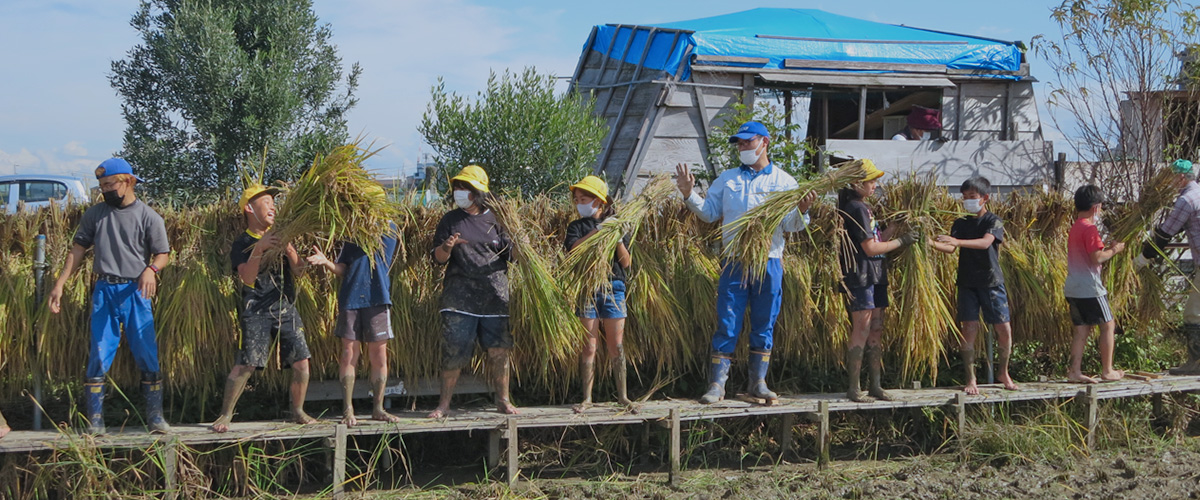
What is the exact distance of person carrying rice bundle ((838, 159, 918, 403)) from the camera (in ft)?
18.9

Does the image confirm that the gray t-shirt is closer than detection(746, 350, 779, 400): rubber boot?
Yes

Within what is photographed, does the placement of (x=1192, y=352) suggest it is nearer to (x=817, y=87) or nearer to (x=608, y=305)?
(x=608, y=305)

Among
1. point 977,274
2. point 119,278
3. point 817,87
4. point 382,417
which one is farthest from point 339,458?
point 817,87

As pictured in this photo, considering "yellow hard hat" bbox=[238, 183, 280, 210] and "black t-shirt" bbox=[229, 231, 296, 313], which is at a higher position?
"yellow hard hat" bbox=[238, 183, 280, 210]

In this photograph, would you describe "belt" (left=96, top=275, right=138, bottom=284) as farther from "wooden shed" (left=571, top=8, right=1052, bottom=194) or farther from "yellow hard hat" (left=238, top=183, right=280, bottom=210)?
"wooden shed" (left=571, top=8, right=1052, bottom=194)

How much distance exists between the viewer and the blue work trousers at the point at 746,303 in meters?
5.61

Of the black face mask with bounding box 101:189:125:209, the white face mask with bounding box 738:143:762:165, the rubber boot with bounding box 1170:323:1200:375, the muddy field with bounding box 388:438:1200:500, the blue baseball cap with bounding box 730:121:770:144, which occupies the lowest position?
the muddy field with bounding box 388:438:1200:500

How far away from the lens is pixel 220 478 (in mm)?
5070

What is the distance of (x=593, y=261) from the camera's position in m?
5.35

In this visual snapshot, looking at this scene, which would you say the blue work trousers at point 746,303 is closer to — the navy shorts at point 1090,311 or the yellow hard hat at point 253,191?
the navy shorts at point 1090,311

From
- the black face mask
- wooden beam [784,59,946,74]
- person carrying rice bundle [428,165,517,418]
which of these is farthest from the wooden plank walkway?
wooden beam [784,59,946,74]

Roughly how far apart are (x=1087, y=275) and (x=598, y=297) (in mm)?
3295

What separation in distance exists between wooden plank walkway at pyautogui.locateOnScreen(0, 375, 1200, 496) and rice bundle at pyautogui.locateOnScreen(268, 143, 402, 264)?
37.5 inches

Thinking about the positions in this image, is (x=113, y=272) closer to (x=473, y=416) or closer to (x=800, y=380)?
(x=473, y=416)
